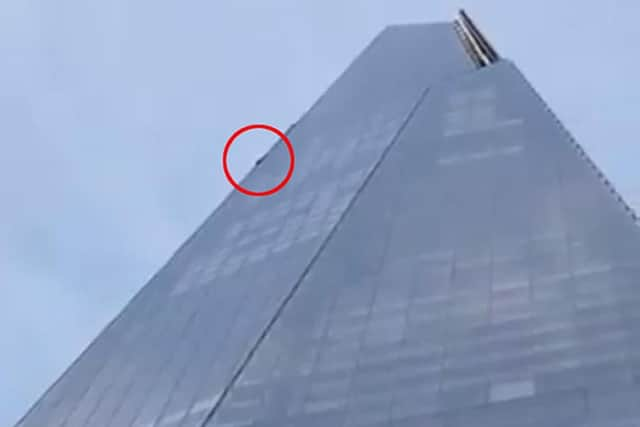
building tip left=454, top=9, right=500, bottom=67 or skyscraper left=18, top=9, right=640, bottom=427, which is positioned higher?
skyscraper left=18, top=9, right=640, bottom=427

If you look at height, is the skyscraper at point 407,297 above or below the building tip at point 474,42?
above

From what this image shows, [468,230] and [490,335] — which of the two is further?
[468,230]

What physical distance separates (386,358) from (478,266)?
491 cm

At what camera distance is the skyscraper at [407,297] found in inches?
1476

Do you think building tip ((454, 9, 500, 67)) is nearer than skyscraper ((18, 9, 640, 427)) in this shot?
No

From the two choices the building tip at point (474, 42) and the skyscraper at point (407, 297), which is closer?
the skyscraper at point (407, 297)

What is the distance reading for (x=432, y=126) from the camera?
6444 cm

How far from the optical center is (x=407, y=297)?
1764 inches

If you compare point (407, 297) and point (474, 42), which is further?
point (474, 42)

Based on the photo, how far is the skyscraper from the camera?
123ft

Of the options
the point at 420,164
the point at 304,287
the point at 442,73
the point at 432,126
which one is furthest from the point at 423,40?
the point at 304,287

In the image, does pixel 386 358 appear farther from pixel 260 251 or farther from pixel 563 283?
pixel 260 251

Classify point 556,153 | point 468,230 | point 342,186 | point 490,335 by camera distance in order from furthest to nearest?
point 342,186 < point 556,153 < point 468,230 < point 490,335

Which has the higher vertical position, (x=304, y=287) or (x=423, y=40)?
(x=304, y=287)
